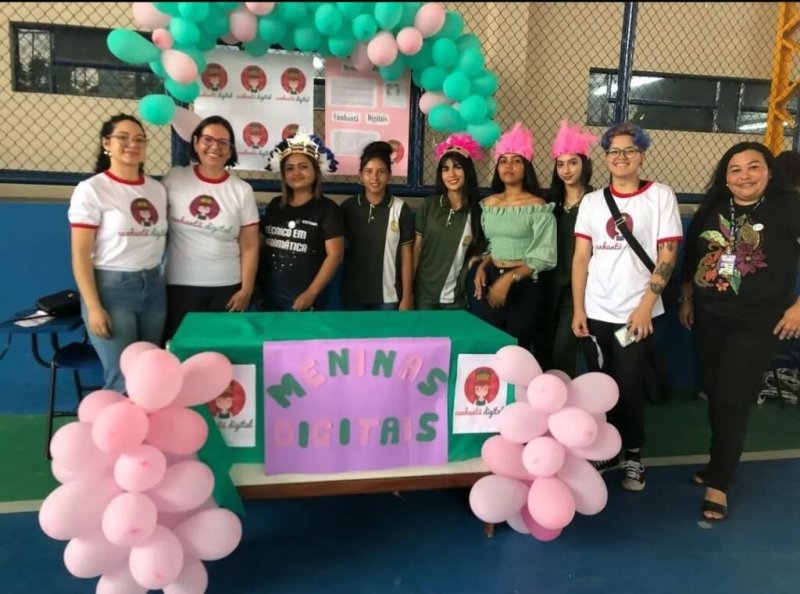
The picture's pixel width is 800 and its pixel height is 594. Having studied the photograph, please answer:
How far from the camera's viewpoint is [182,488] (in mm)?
1735

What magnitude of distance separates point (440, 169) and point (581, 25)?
3.54 metres

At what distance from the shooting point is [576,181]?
9.20 ft

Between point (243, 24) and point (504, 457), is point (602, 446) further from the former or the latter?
point (243, 24)

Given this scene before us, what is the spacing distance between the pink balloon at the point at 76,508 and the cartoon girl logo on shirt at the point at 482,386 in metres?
1.09

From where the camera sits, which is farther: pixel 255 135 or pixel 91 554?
pixel 255 135

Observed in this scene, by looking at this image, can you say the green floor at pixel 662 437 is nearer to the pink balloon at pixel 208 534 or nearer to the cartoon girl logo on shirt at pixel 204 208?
the pink balloon at pixel 208 534

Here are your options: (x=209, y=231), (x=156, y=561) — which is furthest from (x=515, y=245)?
(x=156, y=561)

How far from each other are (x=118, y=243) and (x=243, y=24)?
1029mm

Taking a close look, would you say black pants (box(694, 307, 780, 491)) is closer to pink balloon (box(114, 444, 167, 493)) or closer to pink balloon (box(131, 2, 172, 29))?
pink balloon (box(114, 444, 167, 493))

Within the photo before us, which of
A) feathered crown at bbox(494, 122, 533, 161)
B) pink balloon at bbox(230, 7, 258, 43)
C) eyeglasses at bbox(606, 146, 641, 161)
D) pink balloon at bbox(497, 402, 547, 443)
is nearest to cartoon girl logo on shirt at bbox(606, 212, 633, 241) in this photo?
eyeglasses at bbox(606, 146, 641, 161)

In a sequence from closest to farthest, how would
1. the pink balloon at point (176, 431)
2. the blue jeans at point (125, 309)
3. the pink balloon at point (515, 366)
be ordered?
the pink balloon at point (176, 431)
the pink balloon at point (515, 366)
the blue jeans at point (125, 309)

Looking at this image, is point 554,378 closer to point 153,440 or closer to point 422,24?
point 153,440

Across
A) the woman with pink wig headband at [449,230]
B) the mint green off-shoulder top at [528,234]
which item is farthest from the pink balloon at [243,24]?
the mint green off-shoulder top at [528,234]

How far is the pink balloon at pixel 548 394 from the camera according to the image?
6.59 feet
